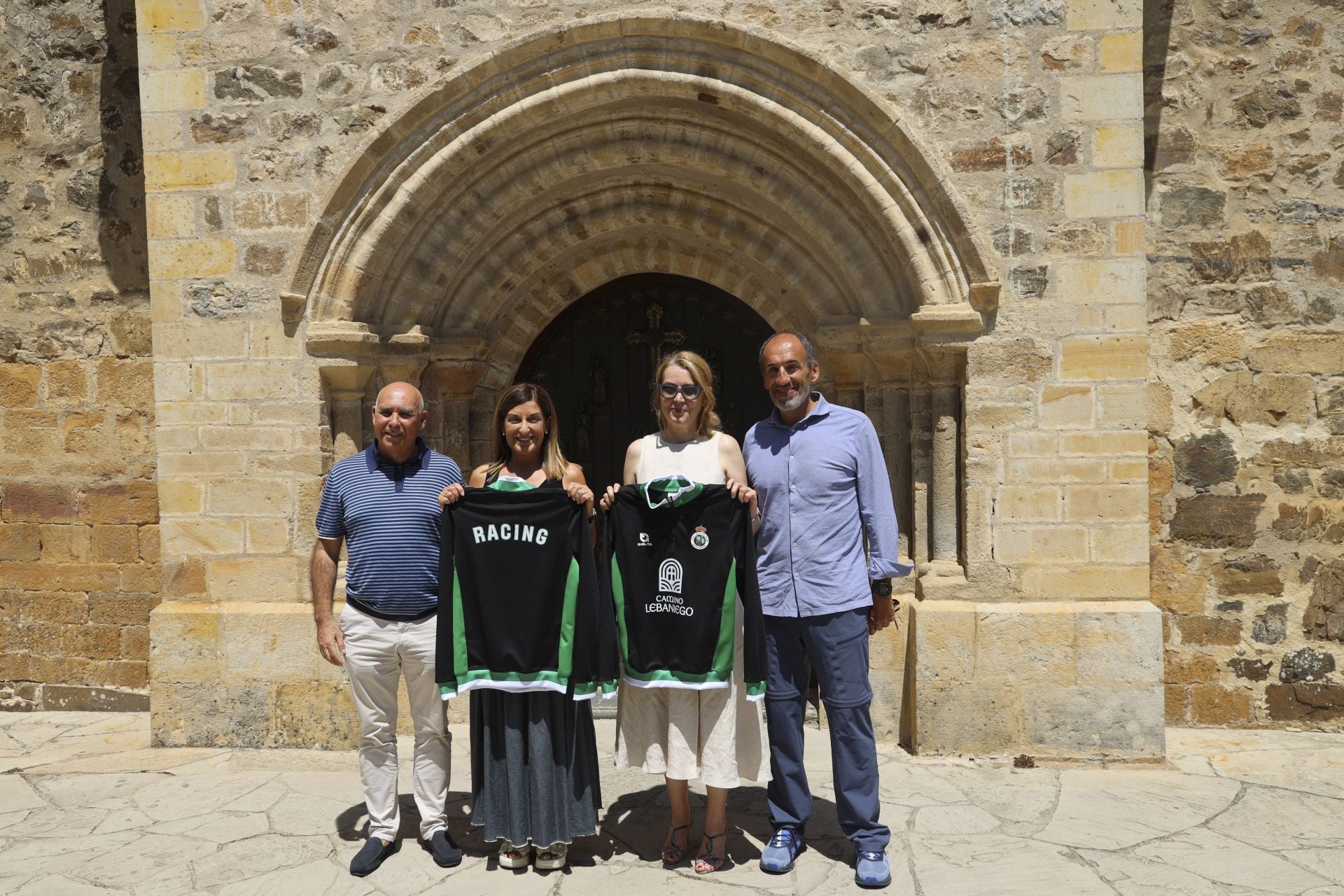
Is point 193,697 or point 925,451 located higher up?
point 925,451

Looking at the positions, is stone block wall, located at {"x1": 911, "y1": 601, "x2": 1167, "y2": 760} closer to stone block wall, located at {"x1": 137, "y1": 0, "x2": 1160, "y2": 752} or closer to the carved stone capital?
stone block wall, located at {"x1": 137, "y1": 0, "x2": 1160, "y2": 752}

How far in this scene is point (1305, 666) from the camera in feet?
16.3

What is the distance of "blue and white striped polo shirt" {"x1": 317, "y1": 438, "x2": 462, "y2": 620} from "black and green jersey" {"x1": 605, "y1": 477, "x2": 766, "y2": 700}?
62cm

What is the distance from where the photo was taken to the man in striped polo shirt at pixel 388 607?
3.39 meters

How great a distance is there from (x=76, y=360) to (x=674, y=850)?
4.33 m

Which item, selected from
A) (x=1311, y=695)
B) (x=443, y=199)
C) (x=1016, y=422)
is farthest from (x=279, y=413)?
(x=1311, y=695)

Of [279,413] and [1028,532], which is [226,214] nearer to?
[279,413]

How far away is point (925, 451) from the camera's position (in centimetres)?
468

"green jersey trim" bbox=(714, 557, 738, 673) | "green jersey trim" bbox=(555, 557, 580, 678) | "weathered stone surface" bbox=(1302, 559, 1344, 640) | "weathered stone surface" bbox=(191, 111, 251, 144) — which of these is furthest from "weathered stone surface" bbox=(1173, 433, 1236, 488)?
"weathered stone surface" bbox=(191, 111, 251, 144)

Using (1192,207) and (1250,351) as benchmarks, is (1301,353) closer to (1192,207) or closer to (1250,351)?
(1250,351)

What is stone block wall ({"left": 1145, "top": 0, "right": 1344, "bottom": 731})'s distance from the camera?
4859 mm

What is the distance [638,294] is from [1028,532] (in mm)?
2341

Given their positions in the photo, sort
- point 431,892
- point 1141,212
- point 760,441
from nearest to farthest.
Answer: point 431,892 < point 760,441 < point 1141,212

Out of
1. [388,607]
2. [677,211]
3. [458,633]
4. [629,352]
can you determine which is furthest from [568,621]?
[677,211]
